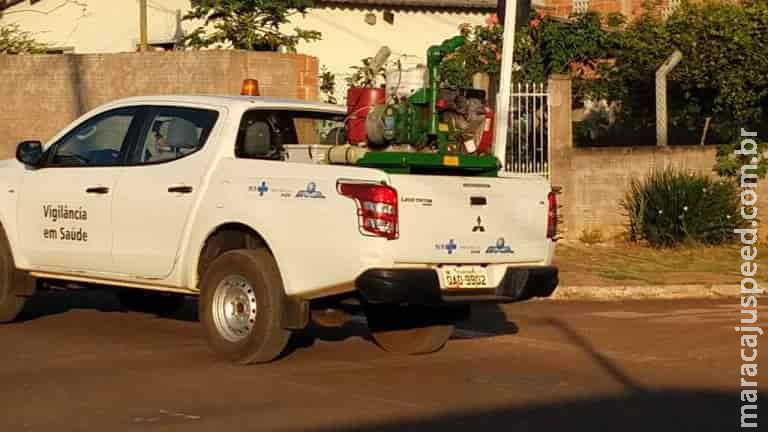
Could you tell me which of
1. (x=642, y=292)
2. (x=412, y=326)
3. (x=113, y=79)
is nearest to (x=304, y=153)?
(x=412, y=326)

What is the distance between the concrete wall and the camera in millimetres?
20609

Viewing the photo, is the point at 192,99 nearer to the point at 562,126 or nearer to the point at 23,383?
the point at 23,383

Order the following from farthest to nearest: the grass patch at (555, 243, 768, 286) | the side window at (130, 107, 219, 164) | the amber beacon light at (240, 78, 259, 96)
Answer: the grass patch at (555, 243, 768, 286)
the amber beacon light at (240, 78, 259, 96)
the side window at (130, 107, 219, 164)

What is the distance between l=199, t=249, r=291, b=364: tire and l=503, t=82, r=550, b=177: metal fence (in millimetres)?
10455

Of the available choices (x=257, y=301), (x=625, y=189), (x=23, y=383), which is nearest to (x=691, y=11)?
(x=625, y=189)

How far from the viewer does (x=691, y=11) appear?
21641 millimetres

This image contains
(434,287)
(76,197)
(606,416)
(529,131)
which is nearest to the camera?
(606,416)

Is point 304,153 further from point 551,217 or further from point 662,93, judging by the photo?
Answer: point 662,93

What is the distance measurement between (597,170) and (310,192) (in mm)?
11078

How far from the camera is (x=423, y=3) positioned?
3095 cm

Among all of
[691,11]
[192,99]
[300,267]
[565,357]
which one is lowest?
[565,357]

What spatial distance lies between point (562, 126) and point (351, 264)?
11333 millimetres

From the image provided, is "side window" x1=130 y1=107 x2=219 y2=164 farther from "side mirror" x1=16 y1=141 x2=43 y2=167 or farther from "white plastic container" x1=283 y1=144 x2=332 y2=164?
"side mirror" x1=16 y1=141 x2=43 y2=167

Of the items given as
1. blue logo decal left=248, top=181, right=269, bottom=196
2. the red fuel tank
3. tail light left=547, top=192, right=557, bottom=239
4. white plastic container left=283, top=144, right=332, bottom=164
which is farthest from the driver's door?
tail light left=547, top=192, right=557, bottom=239
